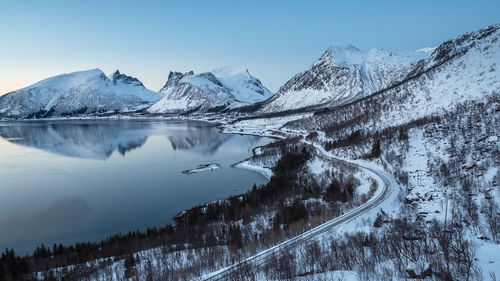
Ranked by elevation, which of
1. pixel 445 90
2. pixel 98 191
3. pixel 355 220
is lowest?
pixel 98 191

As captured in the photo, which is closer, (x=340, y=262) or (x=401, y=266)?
(x=401, y=266)

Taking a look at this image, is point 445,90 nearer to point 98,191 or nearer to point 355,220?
point 355,220

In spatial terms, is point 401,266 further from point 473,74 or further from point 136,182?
point 473,74

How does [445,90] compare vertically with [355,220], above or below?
above

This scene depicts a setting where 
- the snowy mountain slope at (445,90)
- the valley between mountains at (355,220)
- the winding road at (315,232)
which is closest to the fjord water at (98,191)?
the valley between mountains at (355,220)

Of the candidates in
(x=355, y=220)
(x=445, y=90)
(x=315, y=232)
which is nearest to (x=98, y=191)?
(x=315, y=232)

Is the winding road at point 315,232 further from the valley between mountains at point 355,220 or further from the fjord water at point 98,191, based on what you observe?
the fjord water at point 98,191

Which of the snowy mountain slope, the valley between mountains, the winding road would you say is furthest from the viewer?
the snowy mountain slope

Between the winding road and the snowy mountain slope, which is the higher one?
the snowy mountain slope

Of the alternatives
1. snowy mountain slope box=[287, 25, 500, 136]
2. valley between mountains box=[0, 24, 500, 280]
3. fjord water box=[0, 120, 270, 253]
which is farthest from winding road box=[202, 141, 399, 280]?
snowy mountain slope box=[287, 25, 500, 136]

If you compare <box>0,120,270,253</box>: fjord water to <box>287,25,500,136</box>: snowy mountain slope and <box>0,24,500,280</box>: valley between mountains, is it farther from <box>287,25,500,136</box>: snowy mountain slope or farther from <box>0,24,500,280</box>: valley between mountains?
<box>287,25,500,136</box>: snowy mountain slope

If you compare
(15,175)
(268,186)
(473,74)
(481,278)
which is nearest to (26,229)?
(268,186)
